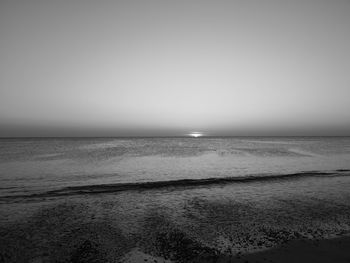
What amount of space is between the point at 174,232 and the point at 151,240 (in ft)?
4.23

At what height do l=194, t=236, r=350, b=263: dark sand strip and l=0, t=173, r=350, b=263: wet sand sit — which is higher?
l=194, t=236, r=350, b=263: dark sand strip

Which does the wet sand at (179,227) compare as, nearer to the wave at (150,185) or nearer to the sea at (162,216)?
the sea at (162,216)

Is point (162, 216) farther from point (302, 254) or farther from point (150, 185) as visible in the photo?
point (150, 185)

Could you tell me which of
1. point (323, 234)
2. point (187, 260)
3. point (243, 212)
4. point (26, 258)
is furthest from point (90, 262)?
point (323, 234)

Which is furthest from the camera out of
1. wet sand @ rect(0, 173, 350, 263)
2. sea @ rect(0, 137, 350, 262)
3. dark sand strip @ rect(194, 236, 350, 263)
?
sea @ rect(0, 137, 350, 262)

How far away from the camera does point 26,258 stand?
902 cm

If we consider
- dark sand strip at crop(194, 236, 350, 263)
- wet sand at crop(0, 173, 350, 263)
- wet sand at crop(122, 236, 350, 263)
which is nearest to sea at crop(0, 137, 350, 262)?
wet sand at crop(0, 173, 350, 263)

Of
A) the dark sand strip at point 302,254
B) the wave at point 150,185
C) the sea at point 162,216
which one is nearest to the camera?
the dark sand strip at point 302,254

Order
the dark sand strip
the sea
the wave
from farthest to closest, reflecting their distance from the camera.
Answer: the wave < the sea < the dark sand strip

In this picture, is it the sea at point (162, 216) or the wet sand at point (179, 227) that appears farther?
the sea at point (162, 216)

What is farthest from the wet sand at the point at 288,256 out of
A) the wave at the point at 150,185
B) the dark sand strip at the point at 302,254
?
the wave at the point at 150,185

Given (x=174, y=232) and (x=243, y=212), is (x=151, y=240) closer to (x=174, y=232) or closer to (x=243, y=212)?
(x=174, y=232)

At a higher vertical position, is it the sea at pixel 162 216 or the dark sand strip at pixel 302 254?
the dark sand strip at pixel 302 254

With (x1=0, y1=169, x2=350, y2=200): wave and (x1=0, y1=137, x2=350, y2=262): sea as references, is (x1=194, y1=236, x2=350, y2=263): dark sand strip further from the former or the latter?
(x1=0, y1=169, x2=350, y2=200): wave
